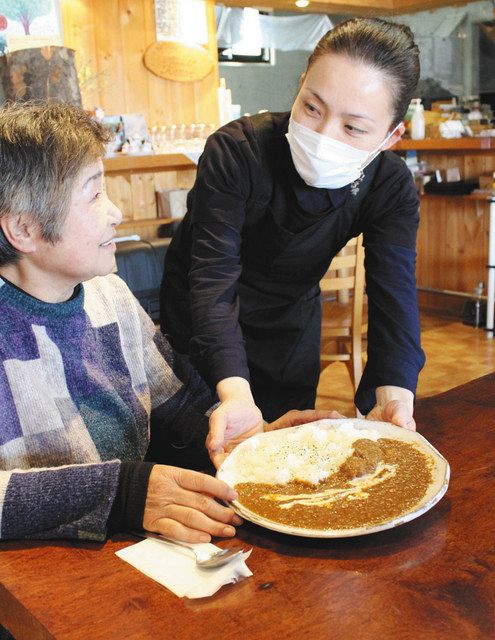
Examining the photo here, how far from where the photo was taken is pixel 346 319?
3.43 m

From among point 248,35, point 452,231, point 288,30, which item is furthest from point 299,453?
point 288,30

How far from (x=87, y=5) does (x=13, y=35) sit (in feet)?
2.14

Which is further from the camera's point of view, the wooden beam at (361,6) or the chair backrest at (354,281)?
the wooden beam at (361,6)

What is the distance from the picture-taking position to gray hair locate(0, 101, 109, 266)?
1255 millimetres

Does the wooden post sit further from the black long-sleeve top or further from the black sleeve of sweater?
the black sleeve of sweater

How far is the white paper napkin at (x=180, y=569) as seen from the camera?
35.6 inches

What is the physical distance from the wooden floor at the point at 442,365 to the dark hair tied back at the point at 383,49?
2.37m

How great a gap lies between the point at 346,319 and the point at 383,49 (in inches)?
81.6

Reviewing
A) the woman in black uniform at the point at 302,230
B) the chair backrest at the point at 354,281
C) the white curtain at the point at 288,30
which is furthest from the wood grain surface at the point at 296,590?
the white curtain at the point at 288,30

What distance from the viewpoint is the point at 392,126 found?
1547mm

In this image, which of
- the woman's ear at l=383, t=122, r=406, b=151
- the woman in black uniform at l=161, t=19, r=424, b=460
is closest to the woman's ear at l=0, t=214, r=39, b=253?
the woman in black uniform at l=161, t=19, r=424, b=460

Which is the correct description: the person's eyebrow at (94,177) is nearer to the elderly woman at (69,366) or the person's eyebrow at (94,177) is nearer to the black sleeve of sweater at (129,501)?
the elderly woman at (69,366)

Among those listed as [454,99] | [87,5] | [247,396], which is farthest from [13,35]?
[247,396]

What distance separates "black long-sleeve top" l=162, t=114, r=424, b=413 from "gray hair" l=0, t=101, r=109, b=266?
0.36m
